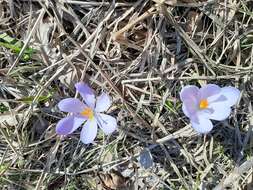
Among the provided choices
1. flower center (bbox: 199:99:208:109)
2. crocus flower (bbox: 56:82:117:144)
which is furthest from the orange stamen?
flower center (bbox: 199:99:208:109)

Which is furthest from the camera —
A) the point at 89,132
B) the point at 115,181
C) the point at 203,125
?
the point at 115,181

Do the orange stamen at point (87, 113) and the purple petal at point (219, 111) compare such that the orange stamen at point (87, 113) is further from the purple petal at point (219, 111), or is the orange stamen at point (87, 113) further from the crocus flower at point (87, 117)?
the purple petal at point (219, 111)

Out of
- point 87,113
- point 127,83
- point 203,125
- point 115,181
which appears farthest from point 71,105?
point 203,125

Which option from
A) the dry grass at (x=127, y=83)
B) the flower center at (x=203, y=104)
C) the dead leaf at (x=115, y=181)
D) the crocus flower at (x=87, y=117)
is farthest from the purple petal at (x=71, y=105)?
the flower center at (x=203, y=104)

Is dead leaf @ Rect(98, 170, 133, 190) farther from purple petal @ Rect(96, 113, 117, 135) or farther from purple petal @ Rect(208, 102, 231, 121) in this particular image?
purple petal @ Rect(208, 102, 231, 121)

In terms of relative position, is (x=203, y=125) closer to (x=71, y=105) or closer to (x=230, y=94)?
(x=230, y=94)
